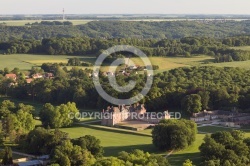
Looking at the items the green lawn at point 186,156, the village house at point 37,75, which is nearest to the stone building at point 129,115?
the green lawn at point 186,156

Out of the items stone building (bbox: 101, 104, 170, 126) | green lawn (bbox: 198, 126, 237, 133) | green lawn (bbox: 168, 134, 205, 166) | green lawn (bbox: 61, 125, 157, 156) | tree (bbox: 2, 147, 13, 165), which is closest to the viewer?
tree (bbox: 2, 147, 13, 165)

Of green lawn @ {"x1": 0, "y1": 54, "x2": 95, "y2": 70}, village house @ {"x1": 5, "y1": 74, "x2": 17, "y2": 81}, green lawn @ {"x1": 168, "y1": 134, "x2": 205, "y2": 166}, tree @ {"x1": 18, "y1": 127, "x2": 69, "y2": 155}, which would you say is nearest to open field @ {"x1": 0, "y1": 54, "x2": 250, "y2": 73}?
green lawn @ {"x1": 0, "y1": 54, "x2": 95, "y2": 70}

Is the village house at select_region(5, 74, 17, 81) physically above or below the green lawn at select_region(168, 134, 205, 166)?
above

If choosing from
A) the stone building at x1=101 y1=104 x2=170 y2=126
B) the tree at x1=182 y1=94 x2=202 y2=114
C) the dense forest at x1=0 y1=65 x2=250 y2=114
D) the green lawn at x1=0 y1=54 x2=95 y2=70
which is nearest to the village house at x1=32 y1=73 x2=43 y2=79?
the dense forest at x1=0 y1=65 x2=250 y2=114

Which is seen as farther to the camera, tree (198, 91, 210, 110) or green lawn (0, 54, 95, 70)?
green lawn (0, 54, 95, 70)

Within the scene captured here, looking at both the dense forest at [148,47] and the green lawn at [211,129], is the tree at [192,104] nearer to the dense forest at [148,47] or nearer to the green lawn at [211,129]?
the green lawn at [211,129]

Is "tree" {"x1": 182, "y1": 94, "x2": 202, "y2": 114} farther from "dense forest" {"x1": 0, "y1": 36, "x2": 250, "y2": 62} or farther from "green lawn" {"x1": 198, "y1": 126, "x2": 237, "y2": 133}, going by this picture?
"dense forest" {"x1": 0, "y1": 36, "x2": 250, "y2": 62}

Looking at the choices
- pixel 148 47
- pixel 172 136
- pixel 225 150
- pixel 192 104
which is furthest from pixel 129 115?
pixel 148 47

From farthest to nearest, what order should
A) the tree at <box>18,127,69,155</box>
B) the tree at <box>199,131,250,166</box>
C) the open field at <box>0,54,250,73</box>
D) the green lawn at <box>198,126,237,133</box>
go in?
the open field at <box>0,54,250,73</box>, the green lawn at <box>198,126,237,133</box>, the tree at <box>18,127,69,155</box>, the tree at <box>199,131,250,166</box>

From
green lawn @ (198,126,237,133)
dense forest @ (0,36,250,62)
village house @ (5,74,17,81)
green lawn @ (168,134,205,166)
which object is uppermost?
dense forest @ (0,36,250,62)
